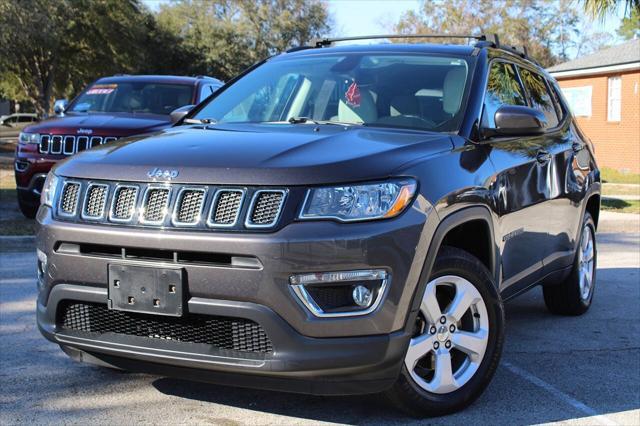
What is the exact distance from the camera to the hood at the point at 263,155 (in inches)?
130

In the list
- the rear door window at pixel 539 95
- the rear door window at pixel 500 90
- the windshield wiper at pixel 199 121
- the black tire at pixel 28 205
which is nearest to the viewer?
the rear door window at pixel 500 90

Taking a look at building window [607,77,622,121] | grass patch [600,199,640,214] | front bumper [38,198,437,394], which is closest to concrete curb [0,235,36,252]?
front bumper [38,198,437,394]

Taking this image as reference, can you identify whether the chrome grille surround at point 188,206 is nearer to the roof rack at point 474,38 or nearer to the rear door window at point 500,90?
the rear door window at point 500,90

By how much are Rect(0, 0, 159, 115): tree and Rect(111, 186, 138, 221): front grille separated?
28.2 m

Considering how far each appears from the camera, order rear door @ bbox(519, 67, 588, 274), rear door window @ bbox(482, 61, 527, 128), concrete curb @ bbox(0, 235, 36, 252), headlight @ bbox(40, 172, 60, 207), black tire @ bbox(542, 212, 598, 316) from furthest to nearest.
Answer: concrete curb @ bbox(0, 235, 36, 252) < black tire @ bbox(542, 212, 598, 316) < rear door @ bbox(519, 67, 588, 274) < rear door window @ bbox(482, 61, 527, 128) < headlight @ bbox(40, 172, 60, 207)

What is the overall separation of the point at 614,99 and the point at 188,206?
24740 millimetres

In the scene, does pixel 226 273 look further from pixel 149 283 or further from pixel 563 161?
pixel 563 161

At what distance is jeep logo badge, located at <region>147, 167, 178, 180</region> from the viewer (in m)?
3.38

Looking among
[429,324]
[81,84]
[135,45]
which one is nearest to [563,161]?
[429,324]

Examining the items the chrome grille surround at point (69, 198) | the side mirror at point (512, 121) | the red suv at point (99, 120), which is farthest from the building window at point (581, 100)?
the chrome grille surround at point (69, 198)

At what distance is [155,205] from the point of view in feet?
11.1

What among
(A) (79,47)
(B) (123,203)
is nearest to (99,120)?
(B) (123,203)

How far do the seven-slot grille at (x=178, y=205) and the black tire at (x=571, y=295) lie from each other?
3361 millimetres

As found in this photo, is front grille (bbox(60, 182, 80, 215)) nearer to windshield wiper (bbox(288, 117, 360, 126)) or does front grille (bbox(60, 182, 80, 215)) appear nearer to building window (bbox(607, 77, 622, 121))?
windshield wiper (bbox(288, 117, 360, 126))
